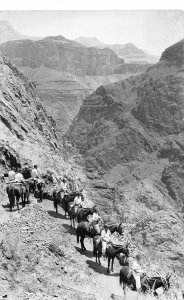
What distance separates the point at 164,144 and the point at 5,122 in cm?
14067

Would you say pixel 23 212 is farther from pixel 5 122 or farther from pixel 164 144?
pixel 164 144

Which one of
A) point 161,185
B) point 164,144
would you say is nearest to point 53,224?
point 161,185

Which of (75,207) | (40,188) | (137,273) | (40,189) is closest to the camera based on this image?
(137,273)

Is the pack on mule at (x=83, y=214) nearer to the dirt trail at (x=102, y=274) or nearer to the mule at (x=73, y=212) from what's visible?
the mule at (x=73, y=212)

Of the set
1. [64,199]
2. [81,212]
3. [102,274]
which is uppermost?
[64,199]

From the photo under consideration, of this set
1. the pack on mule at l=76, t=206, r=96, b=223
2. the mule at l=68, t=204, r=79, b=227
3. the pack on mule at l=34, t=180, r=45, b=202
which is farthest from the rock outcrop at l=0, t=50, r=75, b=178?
the pack on mule at l=76, t=206, r=96, b=223

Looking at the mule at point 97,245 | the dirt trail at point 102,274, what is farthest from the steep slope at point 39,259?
the mule at point 97,245

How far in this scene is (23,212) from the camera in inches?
1168

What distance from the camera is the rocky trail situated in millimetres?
21625

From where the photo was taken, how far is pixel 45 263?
2467 centimetres

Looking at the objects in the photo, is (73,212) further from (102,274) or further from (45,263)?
(45,263)

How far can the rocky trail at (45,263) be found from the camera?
2162cm

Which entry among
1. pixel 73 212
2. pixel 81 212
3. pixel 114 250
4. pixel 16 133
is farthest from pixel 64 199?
pixel 16 133

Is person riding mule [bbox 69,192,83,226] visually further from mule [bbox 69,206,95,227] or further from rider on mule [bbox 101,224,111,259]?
rider on mule [bbox 101,224,111,259]
